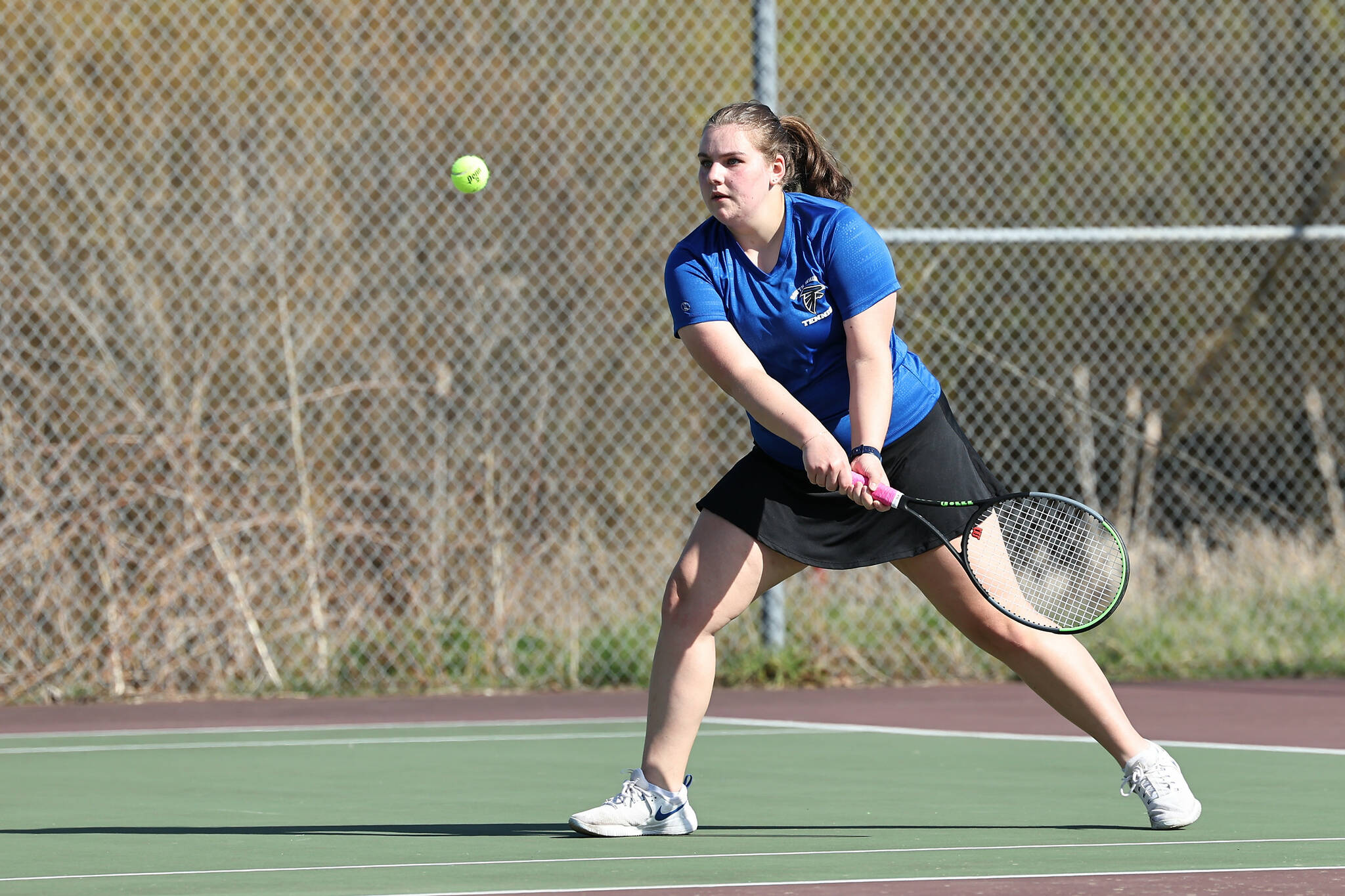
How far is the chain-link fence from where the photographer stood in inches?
350

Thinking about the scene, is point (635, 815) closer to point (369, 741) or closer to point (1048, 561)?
point (1048, 561)

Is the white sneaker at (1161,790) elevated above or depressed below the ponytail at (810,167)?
below

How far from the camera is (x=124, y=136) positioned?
945 cm

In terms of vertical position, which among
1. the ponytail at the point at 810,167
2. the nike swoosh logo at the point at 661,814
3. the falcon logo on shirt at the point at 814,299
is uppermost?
the ponytail at the point at 810,167

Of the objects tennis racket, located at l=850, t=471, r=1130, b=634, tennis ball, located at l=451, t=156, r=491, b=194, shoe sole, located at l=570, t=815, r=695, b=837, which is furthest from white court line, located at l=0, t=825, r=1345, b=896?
tennis ball, located at l=451, t=156, r=491, b=194

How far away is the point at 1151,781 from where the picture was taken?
4.59 m

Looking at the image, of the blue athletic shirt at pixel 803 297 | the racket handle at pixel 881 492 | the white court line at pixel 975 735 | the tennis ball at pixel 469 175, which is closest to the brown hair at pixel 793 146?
the blue athletic shirt at pixel 803 297

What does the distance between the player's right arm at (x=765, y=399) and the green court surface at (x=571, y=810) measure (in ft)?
2.70

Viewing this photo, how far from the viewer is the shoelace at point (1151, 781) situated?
459 centimetres

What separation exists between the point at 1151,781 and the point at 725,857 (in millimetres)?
1026

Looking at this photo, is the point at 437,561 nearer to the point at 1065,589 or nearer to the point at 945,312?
the point at 945,312

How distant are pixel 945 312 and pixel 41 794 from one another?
Result: 6.11 metres

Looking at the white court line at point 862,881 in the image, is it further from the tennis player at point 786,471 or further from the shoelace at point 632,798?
the shoelace at point 632,798

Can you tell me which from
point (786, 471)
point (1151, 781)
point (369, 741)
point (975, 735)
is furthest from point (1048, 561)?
point (369, 741)
